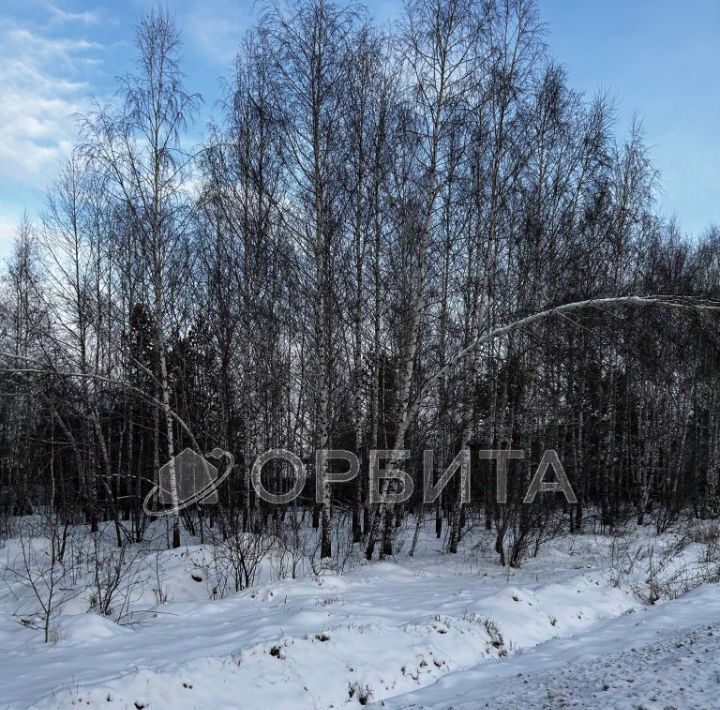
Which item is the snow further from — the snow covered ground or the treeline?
the treeline

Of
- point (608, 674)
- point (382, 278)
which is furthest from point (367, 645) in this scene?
point (382, 278)

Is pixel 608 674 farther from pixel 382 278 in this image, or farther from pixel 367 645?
pixel 382 278

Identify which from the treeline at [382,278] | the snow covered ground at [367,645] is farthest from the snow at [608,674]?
the treeline at [382,278]

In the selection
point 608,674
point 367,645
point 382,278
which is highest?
point 382,278

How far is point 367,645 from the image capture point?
4840 mm

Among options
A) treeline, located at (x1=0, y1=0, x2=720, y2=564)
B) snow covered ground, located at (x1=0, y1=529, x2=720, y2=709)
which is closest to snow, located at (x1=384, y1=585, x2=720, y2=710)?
snow covered ground, located at (x1=0, y1=529, x2=720, y2=709)

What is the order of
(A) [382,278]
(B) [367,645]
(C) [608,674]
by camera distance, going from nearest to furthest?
1. (C) [608,674]
2. (B) [367,645]
3. (A) [382,278]

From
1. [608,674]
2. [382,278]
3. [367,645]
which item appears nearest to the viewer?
[608,674]

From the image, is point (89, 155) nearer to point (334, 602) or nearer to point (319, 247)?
point (319, 247)

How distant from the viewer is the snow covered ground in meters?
3.73

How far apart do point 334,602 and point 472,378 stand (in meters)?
5.63

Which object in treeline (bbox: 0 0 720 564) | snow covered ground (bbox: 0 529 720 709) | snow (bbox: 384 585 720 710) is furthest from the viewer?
treeline (bbox: 0 0 720 564)

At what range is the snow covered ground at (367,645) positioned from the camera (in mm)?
3734

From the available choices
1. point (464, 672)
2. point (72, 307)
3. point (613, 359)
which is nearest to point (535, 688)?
point (464, 672)
